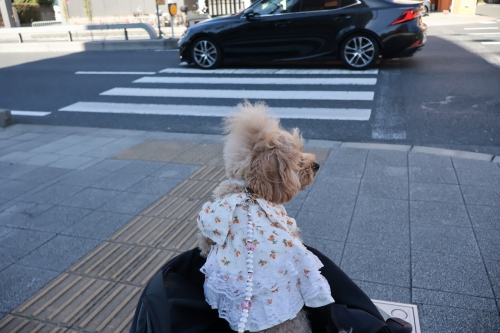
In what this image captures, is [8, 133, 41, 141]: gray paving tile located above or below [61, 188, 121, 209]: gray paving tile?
below

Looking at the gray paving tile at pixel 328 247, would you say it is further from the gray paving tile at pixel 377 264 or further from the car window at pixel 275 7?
the car window at pixel 275 7

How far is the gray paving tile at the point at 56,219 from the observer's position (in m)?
3.94

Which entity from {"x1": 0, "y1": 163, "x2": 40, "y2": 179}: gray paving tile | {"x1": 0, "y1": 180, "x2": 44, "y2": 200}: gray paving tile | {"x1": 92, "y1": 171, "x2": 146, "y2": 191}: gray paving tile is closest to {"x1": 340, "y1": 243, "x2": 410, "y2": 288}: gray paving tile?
{"x1": 92, "y1": 171, "x2": 146, "y2": 191}: gray paving tile

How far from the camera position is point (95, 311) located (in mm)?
2828

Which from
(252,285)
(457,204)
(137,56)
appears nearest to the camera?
(252,285)

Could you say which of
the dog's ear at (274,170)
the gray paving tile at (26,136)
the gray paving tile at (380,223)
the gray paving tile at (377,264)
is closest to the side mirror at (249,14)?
the gray paving tile at (26,136)

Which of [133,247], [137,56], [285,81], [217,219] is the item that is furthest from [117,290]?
[137,56]

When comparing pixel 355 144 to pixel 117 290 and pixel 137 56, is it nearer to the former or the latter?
pixel 117 290

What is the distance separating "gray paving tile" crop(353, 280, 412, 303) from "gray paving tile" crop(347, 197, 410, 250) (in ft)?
1.67

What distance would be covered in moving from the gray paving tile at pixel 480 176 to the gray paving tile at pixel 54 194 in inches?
158

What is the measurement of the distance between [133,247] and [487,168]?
3720 mm

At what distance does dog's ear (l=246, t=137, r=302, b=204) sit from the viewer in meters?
1.88

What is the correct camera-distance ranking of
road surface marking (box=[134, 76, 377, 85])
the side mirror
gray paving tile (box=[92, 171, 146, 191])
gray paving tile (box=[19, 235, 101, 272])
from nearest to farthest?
gray paving tile (box=[19, 235, 101, 272]) → gray paving tile (box=[92, 171, 146, 191]) → road surface marking (box=[134, 76, 377, 85]) → the side mirror

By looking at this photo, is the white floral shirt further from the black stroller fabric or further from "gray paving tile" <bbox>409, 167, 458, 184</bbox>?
"gray paving tile" <bbox>409, 167, 458, 184</bbox>
